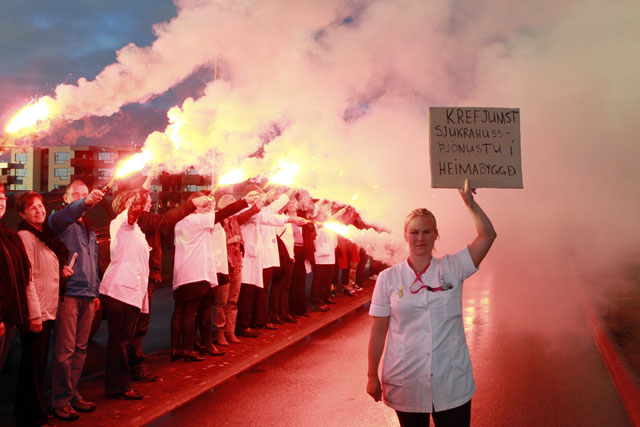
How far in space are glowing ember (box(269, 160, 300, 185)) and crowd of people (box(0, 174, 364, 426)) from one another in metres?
0.60

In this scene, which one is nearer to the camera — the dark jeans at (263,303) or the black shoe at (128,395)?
the black shoe at (128,395)

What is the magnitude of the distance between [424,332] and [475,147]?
1.35 metres

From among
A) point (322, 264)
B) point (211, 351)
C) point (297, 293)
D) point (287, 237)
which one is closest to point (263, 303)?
point (287, 237)

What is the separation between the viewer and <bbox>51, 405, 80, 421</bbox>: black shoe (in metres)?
5.33

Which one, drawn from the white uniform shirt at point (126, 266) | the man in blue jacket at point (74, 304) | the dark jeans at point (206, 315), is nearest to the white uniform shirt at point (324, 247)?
the dark jeans at point (206, 315)

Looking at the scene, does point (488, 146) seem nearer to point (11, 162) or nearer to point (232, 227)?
point (232, 227)

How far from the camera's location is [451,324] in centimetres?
334

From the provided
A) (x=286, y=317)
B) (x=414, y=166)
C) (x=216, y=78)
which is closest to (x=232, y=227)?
(x=286, y=317)

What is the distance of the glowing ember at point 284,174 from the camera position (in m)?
11.1

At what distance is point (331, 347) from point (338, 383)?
1.93 metres

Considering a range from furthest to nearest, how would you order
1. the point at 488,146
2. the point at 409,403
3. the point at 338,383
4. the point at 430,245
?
the point at 338,383 → the point at 488,146 → the point at 430,245 → the point at 409,403

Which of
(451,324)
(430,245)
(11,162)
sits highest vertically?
(11,162)

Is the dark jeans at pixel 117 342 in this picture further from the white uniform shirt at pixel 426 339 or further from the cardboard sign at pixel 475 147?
the cardboard sign at pixel 475 147

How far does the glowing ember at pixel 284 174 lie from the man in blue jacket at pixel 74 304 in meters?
5.26
